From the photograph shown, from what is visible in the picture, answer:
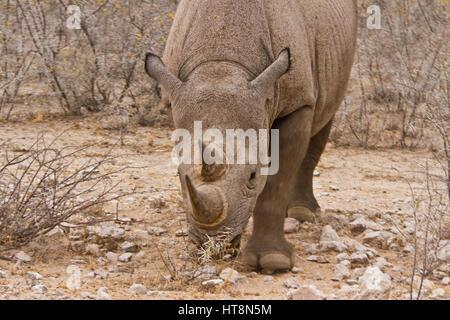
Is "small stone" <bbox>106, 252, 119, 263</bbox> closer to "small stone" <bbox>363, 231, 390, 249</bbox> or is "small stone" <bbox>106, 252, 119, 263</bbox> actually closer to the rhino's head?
the rhino's head

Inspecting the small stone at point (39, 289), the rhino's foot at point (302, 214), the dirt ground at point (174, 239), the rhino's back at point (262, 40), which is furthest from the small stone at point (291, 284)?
the rhino's foot at point (302, 214)

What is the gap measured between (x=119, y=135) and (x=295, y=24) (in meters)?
4.83

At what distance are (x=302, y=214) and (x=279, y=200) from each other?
156 cm

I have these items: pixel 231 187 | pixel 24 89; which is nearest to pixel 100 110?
pixel 24 89

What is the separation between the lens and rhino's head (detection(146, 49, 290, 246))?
4012 mm

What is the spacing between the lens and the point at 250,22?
4.75m

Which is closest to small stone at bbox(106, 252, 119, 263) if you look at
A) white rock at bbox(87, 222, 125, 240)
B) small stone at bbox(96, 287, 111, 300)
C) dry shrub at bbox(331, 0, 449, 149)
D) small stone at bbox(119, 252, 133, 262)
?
small stone at bbox(119, 252, 133, 262)

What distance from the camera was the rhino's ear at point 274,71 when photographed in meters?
4.46

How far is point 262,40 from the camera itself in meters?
4.76

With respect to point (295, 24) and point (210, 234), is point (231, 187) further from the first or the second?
point (295, 24)

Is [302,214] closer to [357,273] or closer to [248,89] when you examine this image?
[357,273]

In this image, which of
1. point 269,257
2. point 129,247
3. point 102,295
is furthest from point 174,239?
point 102,295

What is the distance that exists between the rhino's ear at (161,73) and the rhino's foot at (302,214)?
8.42 feet

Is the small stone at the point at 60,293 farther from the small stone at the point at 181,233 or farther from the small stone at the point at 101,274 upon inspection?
the small stone at the point at 181,233
